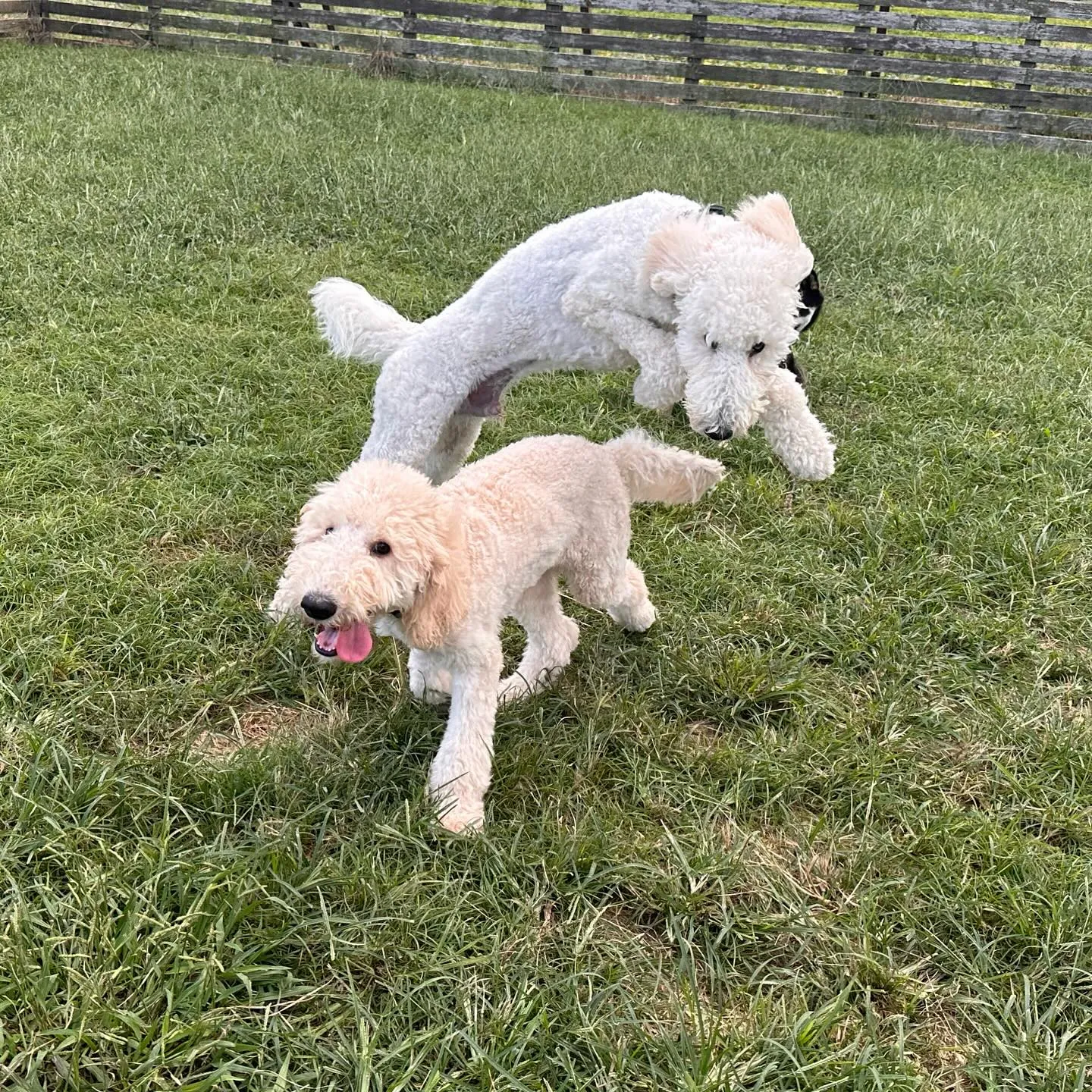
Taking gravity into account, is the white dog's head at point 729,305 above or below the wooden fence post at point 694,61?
below

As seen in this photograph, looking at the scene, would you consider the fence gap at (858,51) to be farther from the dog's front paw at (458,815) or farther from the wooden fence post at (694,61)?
the dog's front paw at (458,815)

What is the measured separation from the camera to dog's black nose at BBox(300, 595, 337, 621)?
5.60ft

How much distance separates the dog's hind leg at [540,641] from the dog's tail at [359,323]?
97cm

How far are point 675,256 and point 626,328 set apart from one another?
25cm

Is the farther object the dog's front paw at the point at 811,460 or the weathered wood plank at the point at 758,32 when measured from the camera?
the weathered wood plank at the point at 758,32

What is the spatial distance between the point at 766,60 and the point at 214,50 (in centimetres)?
778

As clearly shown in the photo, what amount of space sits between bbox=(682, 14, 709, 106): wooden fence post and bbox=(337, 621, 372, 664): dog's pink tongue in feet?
37.3

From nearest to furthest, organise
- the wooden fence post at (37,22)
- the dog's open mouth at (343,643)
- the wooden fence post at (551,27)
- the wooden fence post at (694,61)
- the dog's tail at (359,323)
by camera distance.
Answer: the dog's open mouth at (343,643) < the dog's tail at (359,323) < the wooden fence post at (694,61) < the wooden fence post at (551,27) < the wooden fence post at (37,22)

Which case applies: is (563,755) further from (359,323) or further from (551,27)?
(551,27)

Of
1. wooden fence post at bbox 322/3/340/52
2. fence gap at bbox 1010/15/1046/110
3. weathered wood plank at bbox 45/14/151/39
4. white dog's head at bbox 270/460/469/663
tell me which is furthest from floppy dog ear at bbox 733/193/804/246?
weathered wood plank at bbox 45/14/151/39

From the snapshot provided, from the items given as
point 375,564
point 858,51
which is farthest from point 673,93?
point 375,564

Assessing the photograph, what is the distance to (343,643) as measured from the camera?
5.89 feet

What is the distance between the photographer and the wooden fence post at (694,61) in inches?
438

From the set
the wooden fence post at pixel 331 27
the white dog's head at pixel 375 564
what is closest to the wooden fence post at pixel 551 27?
the wooden fence post at pixel 331 27
